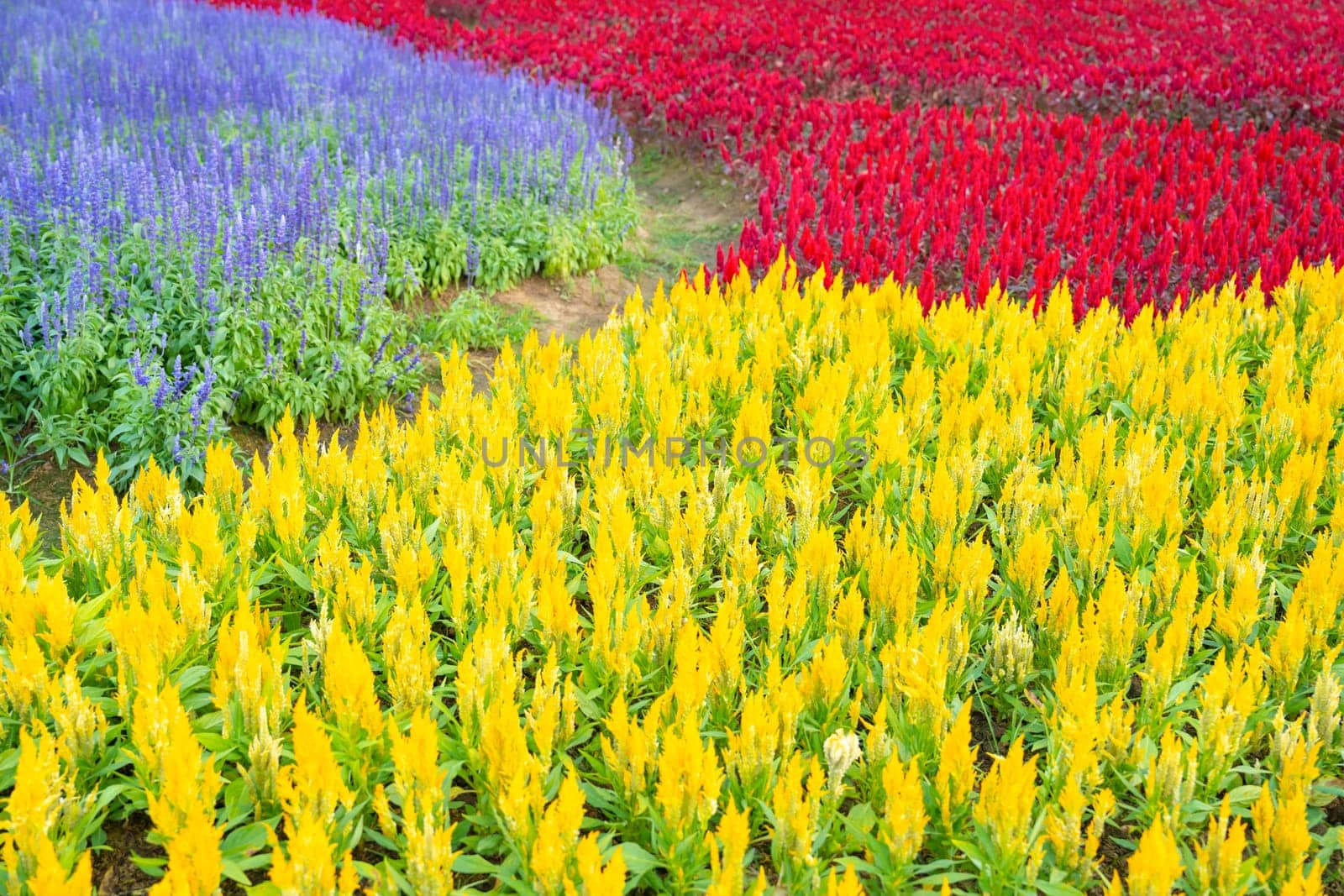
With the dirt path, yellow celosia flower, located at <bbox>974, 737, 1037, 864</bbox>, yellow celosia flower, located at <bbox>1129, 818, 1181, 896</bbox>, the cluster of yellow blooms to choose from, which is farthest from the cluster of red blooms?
yellow celosia flower, located at <bbox>1129, 818, 1181, 896</bbox>

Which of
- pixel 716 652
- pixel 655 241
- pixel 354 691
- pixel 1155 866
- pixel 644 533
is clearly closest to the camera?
pixel 1155 866

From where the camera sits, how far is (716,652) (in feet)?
10.3

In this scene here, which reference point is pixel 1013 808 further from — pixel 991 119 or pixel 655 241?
pixel 991 119

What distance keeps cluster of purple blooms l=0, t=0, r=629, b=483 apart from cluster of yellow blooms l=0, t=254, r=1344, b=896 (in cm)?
154

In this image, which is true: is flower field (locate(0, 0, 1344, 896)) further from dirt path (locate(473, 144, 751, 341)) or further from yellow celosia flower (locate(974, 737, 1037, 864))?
dirt path (locate(473, 144, 751, 341))

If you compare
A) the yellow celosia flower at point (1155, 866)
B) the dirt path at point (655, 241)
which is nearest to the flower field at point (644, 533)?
the yellow celosia flower at point (1155, 866)

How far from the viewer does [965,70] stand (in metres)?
12.9

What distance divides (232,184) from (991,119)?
7219 mm

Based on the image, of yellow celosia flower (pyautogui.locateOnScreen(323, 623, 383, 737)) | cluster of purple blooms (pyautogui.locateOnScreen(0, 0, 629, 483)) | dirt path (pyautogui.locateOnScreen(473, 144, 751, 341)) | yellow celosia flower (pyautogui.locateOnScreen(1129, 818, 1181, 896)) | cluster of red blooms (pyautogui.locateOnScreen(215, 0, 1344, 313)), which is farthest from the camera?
dirt path (pyautogui.locateOnScreen(473, 144, 751, 341))

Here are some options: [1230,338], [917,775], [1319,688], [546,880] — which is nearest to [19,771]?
[546,880]

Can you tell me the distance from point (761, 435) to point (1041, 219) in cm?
419

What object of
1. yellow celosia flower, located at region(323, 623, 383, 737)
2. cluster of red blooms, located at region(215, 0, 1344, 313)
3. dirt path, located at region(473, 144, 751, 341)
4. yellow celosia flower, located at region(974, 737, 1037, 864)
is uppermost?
cluster of red blooms, located at region(215, 0, 1344, 313)

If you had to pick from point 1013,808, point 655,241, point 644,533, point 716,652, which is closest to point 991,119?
point 655,241

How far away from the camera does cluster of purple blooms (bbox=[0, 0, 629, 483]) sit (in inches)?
223
